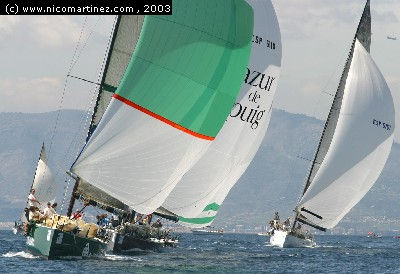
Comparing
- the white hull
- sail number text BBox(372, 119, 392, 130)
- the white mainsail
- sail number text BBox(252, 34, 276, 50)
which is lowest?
the white hull

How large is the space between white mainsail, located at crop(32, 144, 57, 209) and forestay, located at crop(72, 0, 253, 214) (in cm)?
5278

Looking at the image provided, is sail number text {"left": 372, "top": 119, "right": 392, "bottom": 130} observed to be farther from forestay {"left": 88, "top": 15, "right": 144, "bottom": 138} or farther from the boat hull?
forestay {"left": 88, "top": 15, "right": 144, "bottom": 138}

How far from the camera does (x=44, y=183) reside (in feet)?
326

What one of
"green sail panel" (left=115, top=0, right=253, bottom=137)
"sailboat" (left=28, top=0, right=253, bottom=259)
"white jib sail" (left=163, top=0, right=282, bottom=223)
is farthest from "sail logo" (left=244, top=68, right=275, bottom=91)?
"green sail panel" (left=115, top=0, right=253, bottom=137)

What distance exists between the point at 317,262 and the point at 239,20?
26.0m

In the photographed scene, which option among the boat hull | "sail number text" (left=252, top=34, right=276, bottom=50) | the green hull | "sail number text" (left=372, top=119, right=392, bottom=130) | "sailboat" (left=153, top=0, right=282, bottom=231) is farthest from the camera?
"sail number text" (left=372, top=119, right=392, bottom=130)

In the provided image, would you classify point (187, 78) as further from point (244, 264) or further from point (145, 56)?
point (244, 264)

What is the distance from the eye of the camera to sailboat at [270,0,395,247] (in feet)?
257

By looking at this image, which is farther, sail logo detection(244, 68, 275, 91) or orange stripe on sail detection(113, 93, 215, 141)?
sail logo detection(244, 68, 275, 91)

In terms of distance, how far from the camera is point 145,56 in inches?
1726

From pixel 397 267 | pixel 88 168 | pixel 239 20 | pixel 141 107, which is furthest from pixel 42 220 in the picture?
pixel 397 267

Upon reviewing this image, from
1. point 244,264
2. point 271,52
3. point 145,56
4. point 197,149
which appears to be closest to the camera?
point 145,56

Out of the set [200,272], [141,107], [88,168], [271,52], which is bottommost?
[200,272]

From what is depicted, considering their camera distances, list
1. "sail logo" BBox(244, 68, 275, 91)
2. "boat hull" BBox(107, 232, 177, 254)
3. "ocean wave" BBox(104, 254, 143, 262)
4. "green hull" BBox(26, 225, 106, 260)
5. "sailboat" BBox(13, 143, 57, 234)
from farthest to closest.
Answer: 1. "sailboat" BBox(13, 143, 57, 234)
2. "sail logo" BBox(244, 68, 275, 91)
3. "boat hull" BBox(107, 232, 177, 254)
4. "ocean wave" BBox(104, 254, 143, 262)
5. "green hull" BBox(26, 225, 106, 260)
